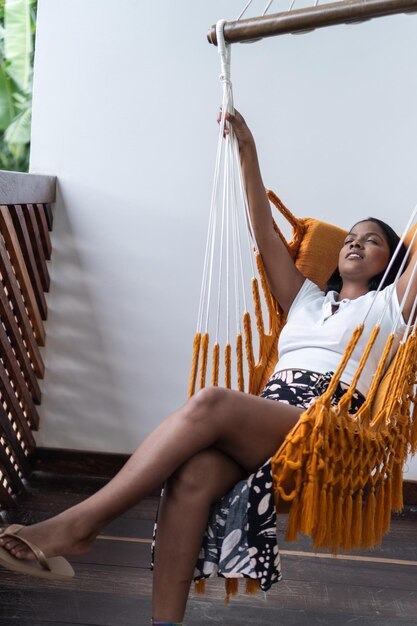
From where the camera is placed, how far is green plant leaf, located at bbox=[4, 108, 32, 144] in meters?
4.84

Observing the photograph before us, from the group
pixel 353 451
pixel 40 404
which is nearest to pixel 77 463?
pixel 40 404

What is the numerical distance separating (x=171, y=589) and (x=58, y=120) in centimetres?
178

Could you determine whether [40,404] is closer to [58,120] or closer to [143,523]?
[143,523]

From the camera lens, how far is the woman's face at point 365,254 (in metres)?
2.16

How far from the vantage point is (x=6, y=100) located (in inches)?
189

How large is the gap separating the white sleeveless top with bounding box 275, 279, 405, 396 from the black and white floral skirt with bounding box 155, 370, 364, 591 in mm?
415

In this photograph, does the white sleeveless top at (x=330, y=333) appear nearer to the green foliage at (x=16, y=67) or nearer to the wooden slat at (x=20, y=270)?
the wooden slat at (x=20, y=270)

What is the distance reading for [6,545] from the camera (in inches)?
60.7

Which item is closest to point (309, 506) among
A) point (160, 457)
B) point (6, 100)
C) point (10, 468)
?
point (160, 457)

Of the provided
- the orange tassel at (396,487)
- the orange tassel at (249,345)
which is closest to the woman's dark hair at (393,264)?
the orange tassel at (249,345)

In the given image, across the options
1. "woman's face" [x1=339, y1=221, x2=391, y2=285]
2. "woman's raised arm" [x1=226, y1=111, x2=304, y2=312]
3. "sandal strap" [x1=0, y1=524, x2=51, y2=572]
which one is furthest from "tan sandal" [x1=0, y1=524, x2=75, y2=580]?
"woman's face" [x1=339, y1=221, x2=391, y2=285]

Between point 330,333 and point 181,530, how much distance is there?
65 centimetres

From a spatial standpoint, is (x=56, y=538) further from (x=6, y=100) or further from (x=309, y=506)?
(x=6, y=100)

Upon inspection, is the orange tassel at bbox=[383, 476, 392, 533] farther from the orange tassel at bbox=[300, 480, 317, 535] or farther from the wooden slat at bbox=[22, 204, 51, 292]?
the wooden slat at bbox=[22, 204, 51, 292]
